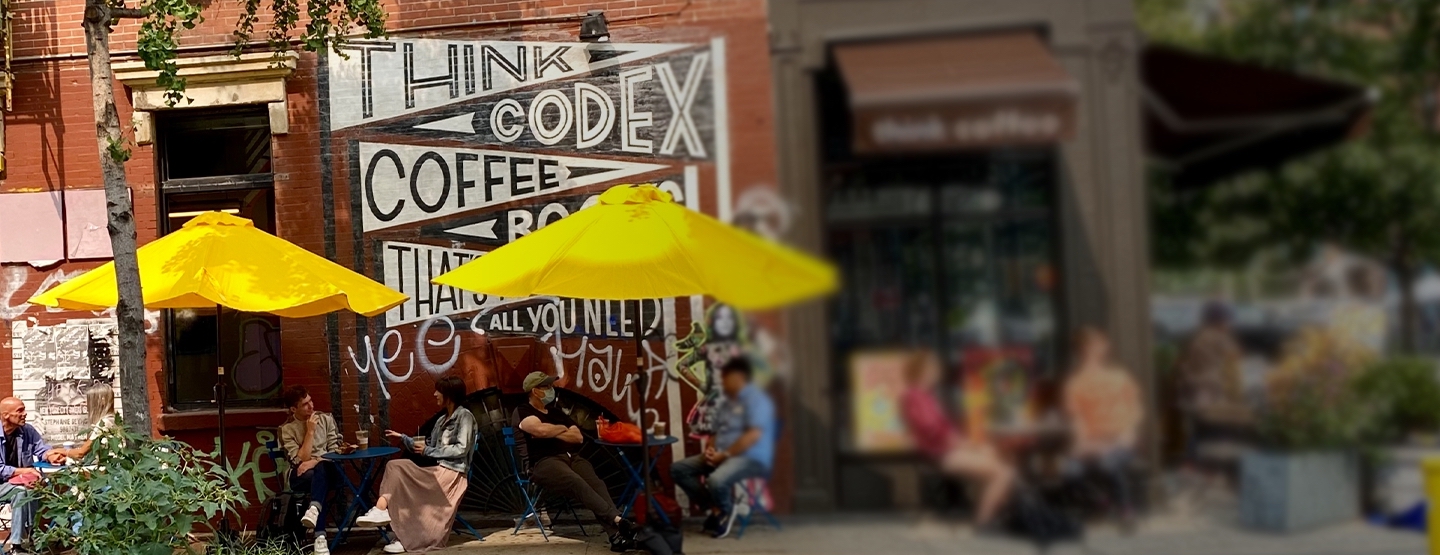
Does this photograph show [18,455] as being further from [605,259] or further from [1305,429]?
[1305,429]

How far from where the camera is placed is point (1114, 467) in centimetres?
155

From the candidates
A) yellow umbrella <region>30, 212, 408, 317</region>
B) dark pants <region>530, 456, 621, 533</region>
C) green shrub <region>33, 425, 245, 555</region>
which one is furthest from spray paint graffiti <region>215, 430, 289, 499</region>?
dark pants <region>530, 456, 621, 533</region>

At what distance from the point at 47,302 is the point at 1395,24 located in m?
7.88

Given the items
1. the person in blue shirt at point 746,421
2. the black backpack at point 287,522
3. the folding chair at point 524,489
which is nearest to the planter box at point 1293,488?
the person in blue shirt at point 746,421

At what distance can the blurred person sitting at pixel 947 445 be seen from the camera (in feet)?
5.08

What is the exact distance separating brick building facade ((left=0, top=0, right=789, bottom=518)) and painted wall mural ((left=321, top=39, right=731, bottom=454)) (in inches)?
0.6

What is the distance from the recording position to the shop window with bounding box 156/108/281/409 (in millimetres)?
8883

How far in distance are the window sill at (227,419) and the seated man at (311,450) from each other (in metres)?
0.68

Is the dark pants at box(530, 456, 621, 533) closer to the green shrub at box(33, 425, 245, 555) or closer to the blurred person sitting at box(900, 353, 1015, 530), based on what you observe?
the green shrub at box(33, 425, 245, 555)

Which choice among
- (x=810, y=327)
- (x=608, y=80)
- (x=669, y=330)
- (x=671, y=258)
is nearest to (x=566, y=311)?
(x=669, y=330)

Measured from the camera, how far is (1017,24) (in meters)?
1.53

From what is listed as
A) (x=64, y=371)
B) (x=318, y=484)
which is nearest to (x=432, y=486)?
(x=318, y=484)

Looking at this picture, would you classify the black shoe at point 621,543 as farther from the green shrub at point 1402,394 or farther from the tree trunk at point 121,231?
the green shrub at point 1402,394

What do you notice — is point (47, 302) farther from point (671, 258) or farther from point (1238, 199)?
point (1238, 199)
